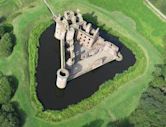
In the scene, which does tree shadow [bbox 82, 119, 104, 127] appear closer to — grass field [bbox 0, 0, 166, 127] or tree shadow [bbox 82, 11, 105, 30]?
grass field [bbox 0, 0, 166, 127]

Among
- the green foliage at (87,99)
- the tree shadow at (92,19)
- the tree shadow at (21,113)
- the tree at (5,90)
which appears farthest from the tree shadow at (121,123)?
the tree shadow at (92,19)

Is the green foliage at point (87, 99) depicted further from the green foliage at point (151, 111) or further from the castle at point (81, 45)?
the green foliage at point (151, 111)

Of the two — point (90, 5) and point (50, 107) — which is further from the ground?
point (90, 5)

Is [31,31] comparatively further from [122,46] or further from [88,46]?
[122,46]

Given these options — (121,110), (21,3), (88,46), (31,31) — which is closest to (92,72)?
(88,46)

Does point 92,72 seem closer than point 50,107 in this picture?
No

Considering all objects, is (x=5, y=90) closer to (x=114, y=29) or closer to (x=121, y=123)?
(x=121, y=123)
